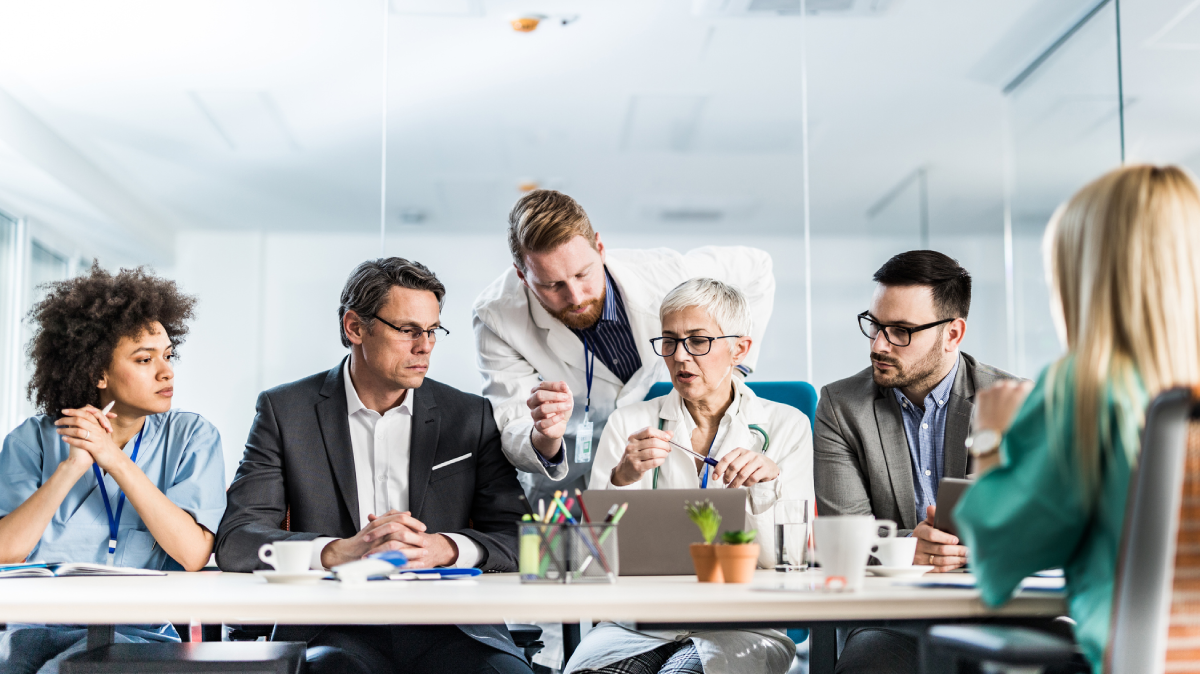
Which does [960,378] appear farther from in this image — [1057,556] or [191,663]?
[191,663]

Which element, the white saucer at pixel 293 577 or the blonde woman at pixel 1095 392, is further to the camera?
the white saucer at pixel 293 577

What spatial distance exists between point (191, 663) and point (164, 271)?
273 centimetres

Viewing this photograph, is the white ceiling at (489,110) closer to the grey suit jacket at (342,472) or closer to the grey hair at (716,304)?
the grey hair at (716,304)

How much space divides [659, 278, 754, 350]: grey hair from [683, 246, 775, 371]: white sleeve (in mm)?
731

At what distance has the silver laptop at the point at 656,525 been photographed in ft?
5.58

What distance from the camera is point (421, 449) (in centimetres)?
238

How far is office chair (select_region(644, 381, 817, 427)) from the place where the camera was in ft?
8.86

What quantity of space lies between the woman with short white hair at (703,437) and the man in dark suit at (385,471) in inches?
11.0

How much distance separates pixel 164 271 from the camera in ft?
12.8

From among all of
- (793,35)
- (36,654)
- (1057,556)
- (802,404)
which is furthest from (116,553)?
(793,35)

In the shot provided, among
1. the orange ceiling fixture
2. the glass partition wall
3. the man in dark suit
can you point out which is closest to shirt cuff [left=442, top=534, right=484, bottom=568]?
the man in dark suit

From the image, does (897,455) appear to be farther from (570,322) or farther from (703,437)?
(570,322)

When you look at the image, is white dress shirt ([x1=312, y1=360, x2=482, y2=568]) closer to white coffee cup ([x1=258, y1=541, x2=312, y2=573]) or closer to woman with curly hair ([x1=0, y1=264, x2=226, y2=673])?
woman with curly hair ([x1=0, y1=264, x2=226, y2=673])

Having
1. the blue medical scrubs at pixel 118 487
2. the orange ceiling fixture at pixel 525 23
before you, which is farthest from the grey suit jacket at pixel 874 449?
the orange ceiling fixture at pixel 525 23
